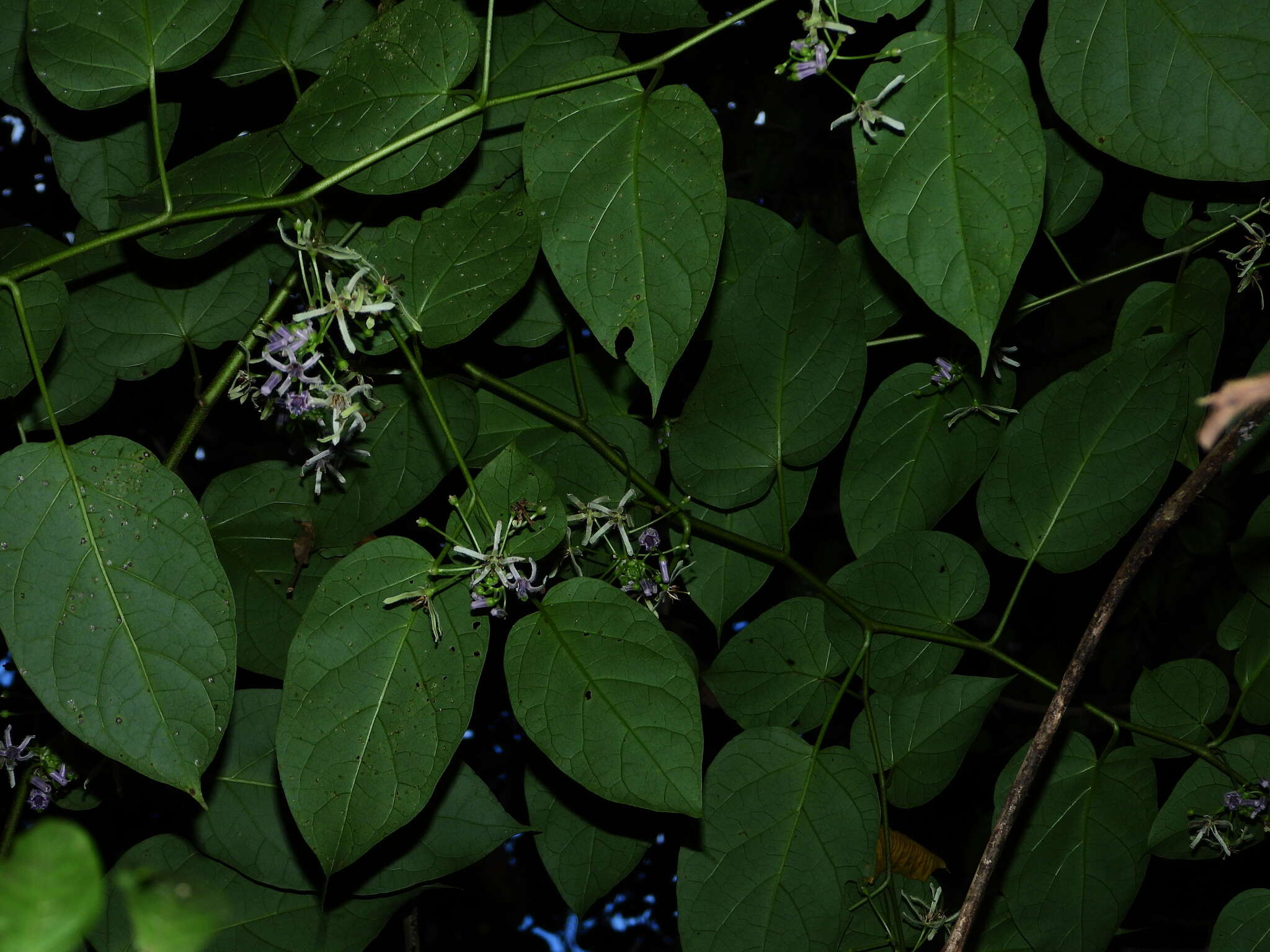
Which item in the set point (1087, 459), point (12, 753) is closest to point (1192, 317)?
point (1087, 459)

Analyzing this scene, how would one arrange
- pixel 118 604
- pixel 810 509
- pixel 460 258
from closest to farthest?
pixel 118 604 → pixel 460 258 → pixel 810 509

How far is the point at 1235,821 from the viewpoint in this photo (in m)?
1.08

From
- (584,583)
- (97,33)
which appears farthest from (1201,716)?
(97,33)

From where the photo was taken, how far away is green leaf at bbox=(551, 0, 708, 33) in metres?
0.87

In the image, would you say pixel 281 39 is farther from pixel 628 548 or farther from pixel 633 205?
pixel 628 548

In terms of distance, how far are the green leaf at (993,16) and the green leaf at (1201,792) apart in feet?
2.62

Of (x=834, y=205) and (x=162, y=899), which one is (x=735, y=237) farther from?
(x=162, y=899)

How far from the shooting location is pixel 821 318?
A: 1.03 metres

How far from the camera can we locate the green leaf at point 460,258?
0.89 meters

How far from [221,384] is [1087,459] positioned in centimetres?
90

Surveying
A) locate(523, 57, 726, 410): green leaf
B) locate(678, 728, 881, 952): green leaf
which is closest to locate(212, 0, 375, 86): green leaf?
locate(523, 57, 726, 410): green leaf

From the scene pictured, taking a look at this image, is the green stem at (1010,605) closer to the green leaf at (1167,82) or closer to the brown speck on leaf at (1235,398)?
the green leaf at (1167,82)

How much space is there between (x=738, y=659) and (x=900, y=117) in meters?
0.59

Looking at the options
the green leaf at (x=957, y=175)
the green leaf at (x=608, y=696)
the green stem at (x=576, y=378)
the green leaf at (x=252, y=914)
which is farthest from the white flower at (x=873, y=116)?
the green leaf at (x=252, y=914)
